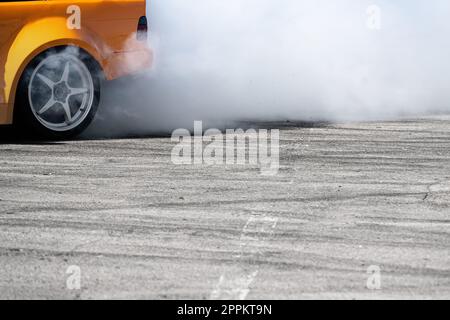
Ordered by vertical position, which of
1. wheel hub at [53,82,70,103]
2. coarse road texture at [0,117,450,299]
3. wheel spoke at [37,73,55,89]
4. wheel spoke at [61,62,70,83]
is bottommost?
coarse road texture at [0,117,450,299]

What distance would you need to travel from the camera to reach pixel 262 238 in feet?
25.1

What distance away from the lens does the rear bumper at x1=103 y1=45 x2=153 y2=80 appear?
1165cm

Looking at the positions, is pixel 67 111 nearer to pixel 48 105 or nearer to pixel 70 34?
pixel 48 105

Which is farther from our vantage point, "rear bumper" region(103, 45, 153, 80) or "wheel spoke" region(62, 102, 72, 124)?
"rear bumper" region(103, 45, 153, 80)

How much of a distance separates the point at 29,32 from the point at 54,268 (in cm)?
475

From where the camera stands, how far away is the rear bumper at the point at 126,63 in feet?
38.2

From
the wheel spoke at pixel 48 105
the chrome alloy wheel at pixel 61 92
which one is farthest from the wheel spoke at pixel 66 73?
the wheel spoke at pixel 48 105

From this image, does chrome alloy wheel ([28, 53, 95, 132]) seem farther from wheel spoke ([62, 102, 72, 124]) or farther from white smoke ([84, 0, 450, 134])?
white smoke ([84, 0, 450, 134])

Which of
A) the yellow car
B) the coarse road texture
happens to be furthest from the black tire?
the coarse road texture

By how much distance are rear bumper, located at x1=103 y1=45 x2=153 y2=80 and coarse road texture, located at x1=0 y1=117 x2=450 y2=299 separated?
66cm

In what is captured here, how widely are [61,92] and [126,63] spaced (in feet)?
2.31

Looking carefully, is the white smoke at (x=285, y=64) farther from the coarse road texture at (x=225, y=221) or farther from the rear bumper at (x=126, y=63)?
the coarse road texture at (x=225, y=221)

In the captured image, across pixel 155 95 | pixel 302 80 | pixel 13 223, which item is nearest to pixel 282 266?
pixel 13 223

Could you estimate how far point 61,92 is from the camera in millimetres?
11367
